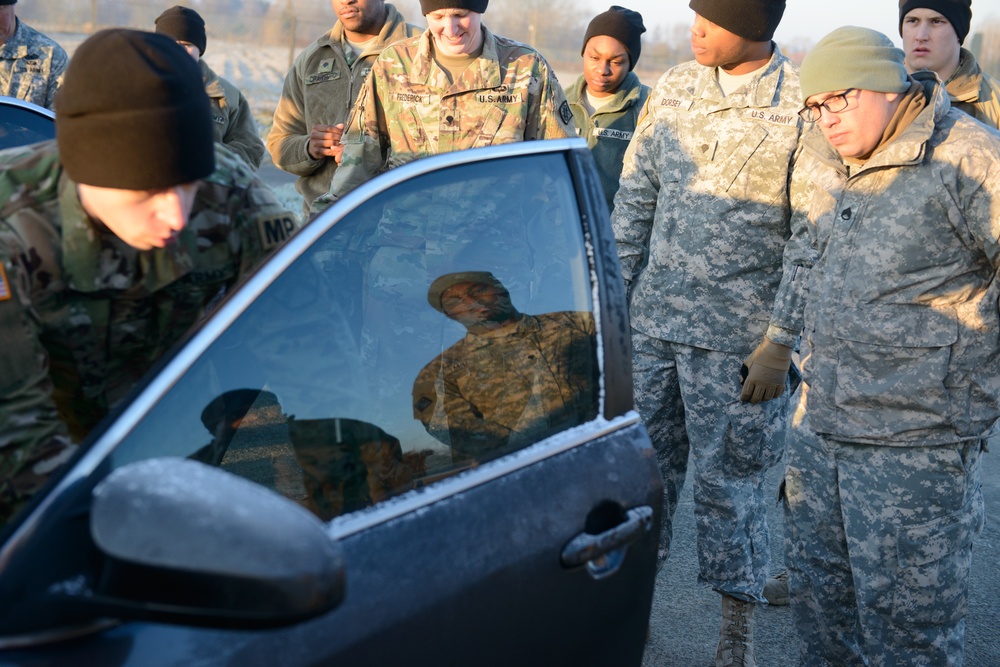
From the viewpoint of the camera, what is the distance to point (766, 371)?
307 cm

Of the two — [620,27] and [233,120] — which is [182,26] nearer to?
[233,120]

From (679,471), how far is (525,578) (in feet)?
6.91

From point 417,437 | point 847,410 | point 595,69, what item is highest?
point 595,69

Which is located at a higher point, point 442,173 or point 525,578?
point 442,173

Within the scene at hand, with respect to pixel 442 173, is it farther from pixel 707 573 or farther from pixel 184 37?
pixel 184 37

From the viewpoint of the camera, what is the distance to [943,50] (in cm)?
448

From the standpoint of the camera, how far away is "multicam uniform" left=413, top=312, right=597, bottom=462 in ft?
5.88

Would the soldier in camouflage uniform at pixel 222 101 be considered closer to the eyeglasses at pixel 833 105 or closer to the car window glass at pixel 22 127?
the car window glass at pixel 22 127

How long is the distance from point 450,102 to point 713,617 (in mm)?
2091

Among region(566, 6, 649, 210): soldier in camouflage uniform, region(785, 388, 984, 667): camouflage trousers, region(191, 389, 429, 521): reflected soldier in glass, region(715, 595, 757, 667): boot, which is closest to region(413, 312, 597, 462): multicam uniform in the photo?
region(191, 389, 429, 521): reflected soldier in glass

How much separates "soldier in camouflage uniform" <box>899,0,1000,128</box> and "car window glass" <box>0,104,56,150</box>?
3.59m

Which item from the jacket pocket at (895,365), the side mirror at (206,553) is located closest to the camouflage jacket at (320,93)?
the jacket pocket at (895,365)

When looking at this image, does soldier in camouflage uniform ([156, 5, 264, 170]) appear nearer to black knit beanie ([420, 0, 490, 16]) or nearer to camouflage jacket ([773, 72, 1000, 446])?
black knit beanie ([420, 0, 490, 16])

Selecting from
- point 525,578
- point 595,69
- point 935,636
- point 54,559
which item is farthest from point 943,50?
point 54,559
